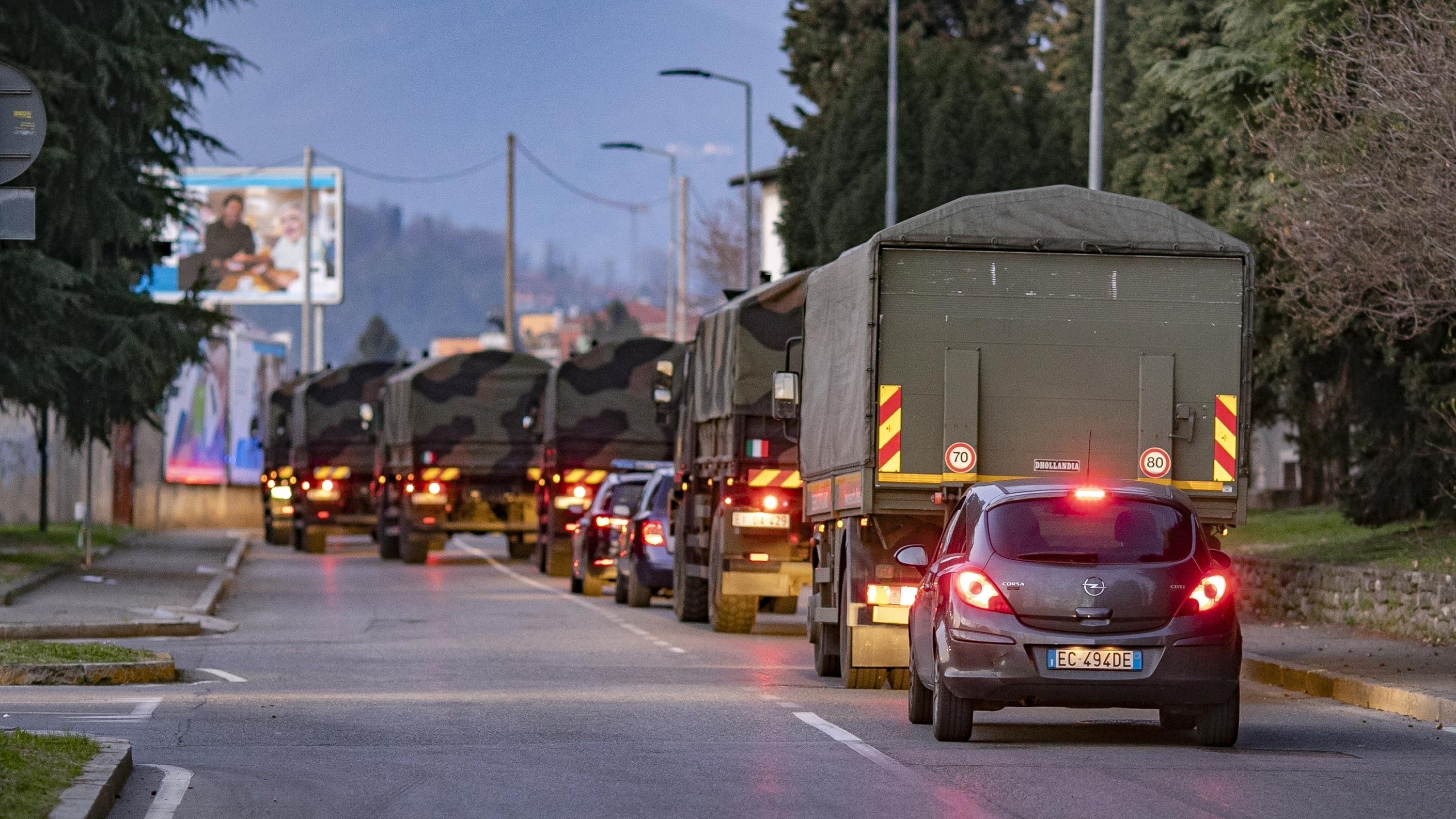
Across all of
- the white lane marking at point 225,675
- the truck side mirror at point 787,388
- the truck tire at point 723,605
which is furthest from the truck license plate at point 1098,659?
the truck tire at point 723,605

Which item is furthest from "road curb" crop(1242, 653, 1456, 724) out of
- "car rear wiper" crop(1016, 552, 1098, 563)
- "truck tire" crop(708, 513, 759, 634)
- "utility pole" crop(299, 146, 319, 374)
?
"utility pole" crop(299, 146, 319, 374)

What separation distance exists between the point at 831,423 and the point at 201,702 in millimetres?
5318

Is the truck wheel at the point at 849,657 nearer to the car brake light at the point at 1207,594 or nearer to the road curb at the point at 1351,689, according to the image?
the road curb at the point at 1351,689

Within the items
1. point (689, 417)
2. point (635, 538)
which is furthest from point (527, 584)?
point (689, 417)

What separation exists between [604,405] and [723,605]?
49.0ft

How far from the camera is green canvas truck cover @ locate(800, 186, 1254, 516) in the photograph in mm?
17359

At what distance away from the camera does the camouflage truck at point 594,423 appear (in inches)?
1570

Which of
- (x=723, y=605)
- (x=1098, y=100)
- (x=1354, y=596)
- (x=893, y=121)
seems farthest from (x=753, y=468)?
(x=893, y=121)

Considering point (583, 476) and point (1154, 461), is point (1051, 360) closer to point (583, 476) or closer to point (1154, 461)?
point (1154, 461)

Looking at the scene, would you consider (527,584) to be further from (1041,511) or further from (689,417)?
(1041,511)

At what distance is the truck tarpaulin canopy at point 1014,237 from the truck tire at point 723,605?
701 centimetres

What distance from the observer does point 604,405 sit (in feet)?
132

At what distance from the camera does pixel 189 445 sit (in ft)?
235

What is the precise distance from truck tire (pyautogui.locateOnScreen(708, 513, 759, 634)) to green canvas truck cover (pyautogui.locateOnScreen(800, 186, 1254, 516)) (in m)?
8.05
